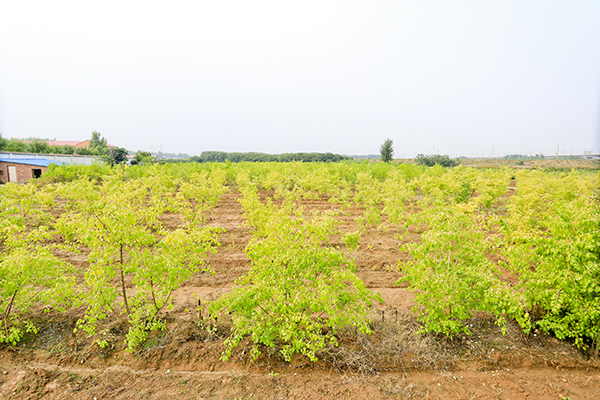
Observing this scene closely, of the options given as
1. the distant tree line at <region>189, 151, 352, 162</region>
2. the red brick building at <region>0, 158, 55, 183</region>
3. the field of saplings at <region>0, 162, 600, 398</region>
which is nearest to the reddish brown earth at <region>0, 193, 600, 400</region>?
the field of saplings at <region>0, 162, 600, 398</region>

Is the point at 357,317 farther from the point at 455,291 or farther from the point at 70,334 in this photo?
the point at 70,334

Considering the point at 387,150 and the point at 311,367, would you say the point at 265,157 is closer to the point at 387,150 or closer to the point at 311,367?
the point at 387,150

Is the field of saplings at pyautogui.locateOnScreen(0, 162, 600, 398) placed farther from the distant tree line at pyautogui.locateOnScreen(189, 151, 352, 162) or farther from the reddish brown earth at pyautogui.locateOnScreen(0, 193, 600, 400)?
the distant tree line at pyautogui.locateOnScreen(189, 151, 352, 162)

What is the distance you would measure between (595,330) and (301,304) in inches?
193

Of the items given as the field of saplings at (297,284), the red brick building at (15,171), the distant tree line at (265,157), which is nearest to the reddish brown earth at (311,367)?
the field of saplings at (297,284)

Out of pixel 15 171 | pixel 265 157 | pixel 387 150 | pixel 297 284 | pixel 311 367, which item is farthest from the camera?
pixel 265 157

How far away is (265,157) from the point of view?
77.8 m

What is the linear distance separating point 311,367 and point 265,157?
245 ft

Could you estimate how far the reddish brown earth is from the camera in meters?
4.42

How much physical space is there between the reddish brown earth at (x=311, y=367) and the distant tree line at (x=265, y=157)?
5519cm

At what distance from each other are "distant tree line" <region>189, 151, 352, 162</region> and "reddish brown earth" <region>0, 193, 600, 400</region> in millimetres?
55192

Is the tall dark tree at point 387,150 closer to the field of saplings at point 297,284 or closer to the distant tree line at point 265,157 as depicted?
the distant tree line at point 265,157

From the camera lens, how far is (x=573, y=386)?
185 inches

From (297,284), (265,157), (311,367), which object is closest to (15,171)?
(297,284)
